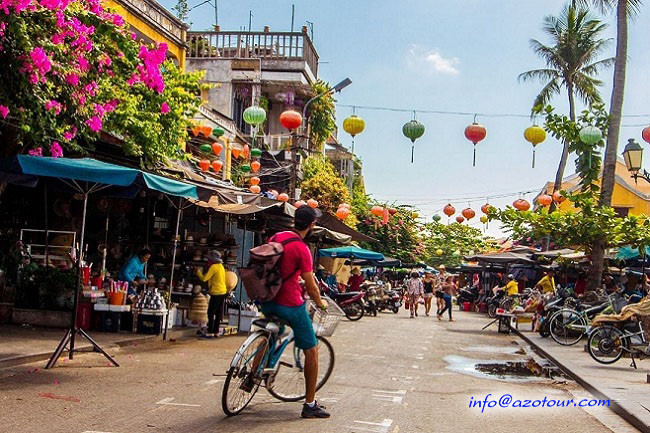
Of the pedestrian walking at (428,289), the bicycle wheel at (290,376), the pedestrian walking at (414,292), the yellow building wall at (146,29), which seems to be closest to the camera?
the bicycle wheel at (290,376)

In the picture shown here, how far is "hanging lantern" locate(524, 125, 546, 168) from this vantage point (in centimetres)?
1852

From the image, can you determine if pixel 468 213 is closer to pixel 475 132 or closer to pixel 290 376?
pixel 475 132

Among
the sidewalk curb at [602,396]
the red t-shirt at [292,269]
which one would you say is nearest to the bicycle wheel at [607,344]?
the sidewalk curb at [602,396]

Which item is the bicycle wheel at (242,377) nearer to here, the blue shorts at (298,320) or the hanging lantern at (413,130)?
the blue shorts at (298,320)

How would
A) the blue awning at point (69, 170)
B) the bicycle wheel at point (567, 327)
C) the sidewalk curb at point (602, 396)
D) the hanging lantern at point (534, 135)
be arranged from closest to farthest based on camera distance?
the sidewalk curb at point (602, 396), the blue awning at point (69, 170), the bicycle wheel at point (567, 327), the hanging lantern at point (534, 135)

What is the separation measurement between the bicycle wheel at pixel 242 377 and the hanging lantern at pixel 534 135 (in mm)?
13190

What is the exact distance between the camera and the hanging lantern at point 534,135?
18.5 m

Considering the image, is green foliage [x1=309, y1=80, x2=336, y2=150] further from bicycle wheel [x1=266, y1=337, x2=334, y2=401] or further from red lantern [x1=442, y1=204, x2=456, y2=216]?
bicycle wheel [x1=266, y1=337, x2=334, y2=401]

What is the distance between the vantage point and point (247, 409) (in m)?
7.40

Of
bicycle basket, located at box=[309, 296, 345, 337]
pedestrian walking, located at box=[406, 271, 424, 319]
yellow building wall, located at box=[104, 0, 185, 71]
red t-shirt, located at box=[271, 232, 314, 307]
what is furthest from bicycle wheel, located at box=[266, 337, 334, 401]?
pedestrian walking, located at box=[406, 271, 424, 319]

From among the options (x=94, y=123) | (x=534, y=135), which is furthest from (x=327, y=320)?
(x=534, y=135)

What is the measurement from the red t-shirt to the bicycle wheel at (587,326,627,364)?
27.1 ft

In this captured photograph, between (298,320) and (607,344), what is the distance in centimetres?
826

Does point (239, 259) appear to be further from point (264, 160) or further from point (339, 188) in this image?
point (339, 188)
